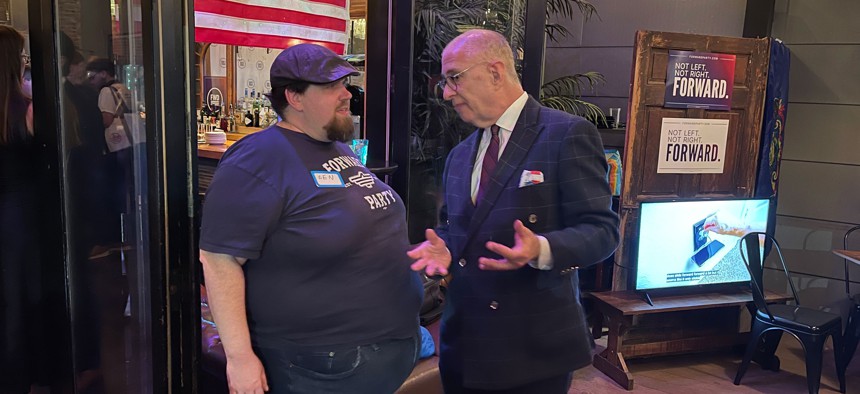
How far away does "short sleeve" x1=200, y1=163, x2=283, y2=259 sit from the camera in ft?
4.88

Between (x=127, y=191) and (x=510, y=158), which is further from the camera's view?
(x=127, y=191)

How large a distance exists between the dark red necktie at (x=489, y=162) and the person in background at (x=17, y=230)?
1.60 meters

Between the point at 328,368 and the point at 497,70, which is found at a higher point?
the point at 497,70

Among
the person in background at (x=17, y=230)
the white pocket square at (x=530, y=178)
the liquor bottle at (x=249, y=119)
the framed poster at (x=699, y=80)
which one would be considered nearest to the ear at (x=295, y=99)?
the white pocket square at (x=530, y=178)

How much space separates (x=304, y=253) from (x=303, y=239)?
4 cm

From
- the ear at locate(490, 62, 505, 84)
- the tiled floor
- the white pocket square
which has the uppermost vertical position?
the ear at locate(490, 62, 505, 84)

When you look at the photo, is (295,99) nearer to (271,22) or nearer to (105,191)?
(105,191)

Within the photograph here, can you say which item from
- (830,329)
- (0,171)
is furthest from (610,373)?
(0,171)

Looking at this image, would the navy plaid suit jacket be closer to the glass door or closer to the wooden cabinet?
the glass door

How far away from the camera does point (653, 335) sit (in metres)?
3.95

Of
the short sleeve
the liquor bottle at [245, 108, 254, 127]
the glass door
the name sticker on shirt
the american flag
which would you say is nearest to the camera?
the short sleeve

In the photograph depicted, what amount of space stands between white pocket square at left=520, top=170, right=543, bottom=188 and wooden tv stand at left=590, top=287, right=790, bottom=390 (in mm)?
2290

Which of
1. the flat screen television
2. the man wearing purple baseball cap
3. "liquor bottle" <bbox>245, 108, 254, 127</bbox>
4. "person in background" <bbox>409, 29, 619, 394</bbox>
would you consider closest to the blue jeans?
the man wearing purple baseball cap

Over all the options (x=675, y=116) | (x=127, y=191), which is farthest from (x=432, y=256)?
(x=675, y=116)
